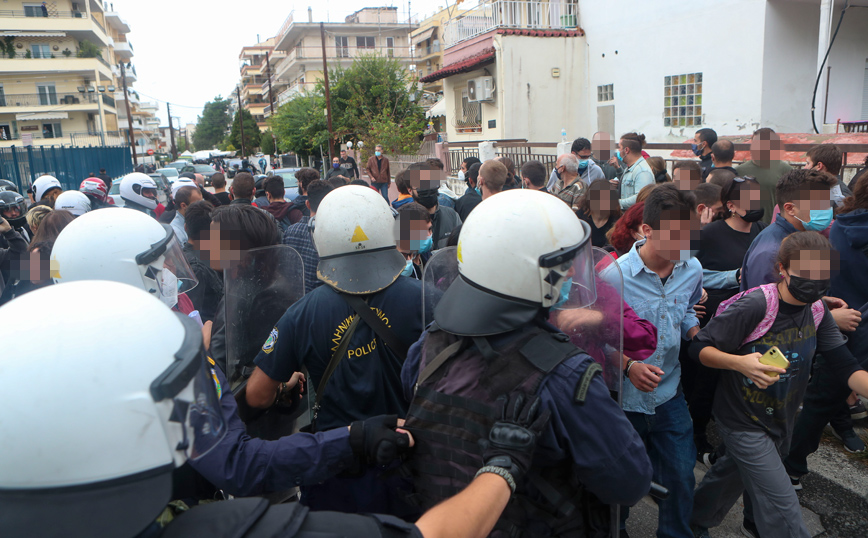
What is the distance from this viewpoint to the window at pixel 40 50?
47.9m

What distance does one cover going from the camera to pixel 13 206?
638 centimetres

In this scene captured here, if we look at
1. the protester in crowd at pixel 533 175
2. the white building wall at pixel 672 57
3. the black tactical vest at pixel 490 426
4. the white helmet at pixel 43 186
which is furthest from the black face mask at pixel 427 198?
the white building wall at pixel 672 57

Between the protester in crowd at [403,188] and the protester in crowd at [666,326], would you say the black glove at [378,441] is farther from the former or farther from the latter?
the protester in crowd at [403,188]

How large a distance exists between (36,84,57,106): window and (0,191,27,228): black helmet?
50619mm

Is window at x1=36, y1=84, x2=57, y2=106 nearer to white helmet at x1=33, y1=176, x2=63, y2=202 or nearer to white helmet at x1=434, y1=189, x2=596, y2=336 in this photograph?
white helmet at x1=33, y1=176, x2=63, y2=202

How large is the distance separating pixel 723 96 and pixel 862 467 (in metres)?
10.8

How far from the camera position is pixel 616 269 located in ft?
7.48

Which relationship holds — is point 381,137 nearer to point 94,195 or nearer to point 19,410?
point 94,195

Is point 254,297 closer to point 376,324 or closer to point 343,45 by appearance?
point 376,324

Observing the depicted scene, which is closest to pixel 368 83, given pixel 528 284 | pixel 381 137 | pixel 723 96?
pixel 381 137

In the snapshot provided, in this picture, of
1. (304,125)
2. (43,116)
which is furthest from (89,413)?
(43,116)

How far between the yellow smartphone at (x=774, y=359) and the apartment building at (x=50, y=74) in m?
51.5

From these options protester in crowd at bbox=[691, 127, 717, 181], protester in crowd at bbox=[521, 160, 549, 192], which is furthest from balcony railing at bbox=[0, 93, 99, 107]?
protester in crowd at bbox=[691, 127, 717, 181]

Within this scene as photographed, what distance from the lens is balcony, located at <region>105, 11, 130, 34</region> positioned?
66.4 m
